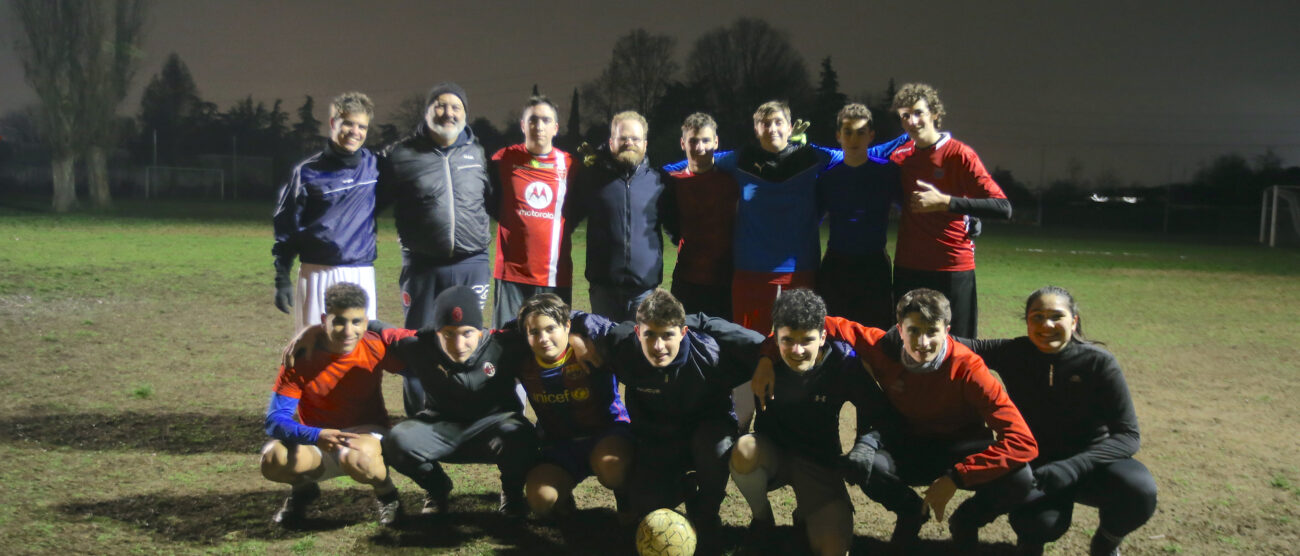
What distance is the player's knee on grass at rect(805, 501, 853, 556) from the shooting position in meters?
3.93

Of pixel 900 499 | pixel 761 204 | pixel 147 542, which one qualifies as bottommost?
pixel 147 542

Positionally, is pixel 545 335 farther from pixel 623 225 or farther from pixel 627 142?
pixel 627 142

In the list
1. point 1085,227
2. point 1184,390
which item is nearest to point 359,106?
point 1184,390

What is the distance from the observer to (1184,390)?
764cm

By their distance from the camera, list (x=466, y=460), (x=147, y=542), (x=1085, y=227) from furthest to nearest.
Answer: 1. (x=1085, y=227)
2. (x=466, y=460)
3. (x=147, y=542)

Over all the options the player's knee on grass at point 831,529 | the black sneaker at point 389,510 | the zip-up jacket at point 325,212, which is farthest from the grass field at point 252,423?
the zip-up jacket at point 325,212

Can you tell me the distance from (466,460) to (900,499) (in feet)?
6.90

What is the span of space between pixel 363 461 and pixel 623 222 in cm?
209

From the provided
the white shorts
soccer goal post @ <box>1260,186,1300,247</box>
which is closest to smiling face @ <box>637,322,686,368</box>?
the white shorts

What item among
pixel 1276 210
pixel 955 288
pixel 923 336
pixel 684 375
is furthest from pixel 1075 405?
pixel 1276 210

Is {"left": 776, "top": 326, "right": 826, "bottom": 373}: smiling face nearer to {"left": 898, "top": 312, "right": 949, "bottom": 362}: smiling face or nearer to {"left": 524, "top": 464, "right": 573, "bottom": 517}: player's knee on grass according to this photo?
{"left": 898, "top": 312, "right": 949, "bottom": 362}: smiling face

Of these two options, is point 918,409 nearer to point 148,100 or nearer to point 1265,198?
point 1265,198

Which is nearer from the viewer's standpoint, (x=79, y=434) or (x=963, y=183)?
(x=963, y=183)

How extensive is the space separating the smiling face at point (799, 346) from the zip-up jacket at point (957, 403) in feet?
1.21
